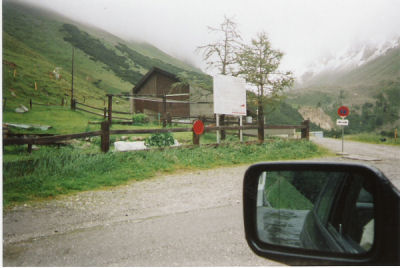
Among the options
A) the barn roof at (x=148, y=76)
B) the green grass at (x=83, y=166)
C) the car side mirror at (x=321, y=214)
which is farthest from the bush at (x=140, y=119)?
the car side mirror at (x=321, y=214)

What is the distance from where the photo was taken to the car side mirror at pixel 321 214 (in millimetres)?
674

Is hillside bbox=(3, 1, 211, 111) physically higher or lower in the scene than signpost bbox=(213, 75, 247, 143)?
higher

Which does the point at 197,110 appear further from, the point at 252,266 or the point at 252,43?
the point at 252,266

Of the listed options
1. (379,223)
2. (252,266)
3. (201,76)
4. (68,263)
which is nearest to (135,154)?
(68,263)

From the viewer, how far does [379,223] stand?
2.22ft

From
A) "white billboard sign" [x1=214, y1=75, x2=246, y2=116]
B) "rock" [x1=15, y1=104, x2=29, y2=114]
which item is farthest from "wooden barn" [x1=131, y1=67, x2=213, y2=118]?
"rock" [x1=15, y1=104, x2=29, y2=114]

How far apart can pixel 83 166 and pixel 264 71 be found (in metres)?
8.80

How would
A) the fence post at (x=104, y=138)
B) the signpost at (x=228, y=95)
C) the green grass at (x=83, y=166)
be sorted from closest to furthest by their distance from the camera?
the green grass at (x=83, y=166) → the fence post at (x=104, y=138) → the signpost at (x=228, y=95)

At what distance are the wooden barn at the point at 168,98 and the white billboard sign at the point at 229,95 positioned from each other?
11.0ft

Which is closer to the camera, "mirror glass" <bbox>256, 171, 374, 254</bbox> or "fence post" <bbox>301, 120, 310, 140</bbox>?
"mirror glass" <bbox>256, 171, 374, 254</bbox>

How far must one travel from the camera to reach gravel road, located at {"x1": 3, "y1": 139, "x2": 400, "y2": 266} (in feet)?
6.66

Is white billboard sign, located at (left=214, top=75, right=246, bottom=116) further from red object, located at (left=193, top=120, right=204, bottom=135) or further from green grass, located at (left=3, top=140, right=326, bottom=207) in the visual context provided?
green grass, located at (left=3, top=140, right=326, bottom=207)

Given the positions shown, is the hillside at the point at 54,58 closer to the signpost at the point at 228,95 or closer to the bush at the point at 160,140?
the signpost at the point at 228,95

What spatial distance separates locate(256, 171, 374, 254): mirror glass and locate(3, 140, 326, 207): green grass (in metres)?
3.64
